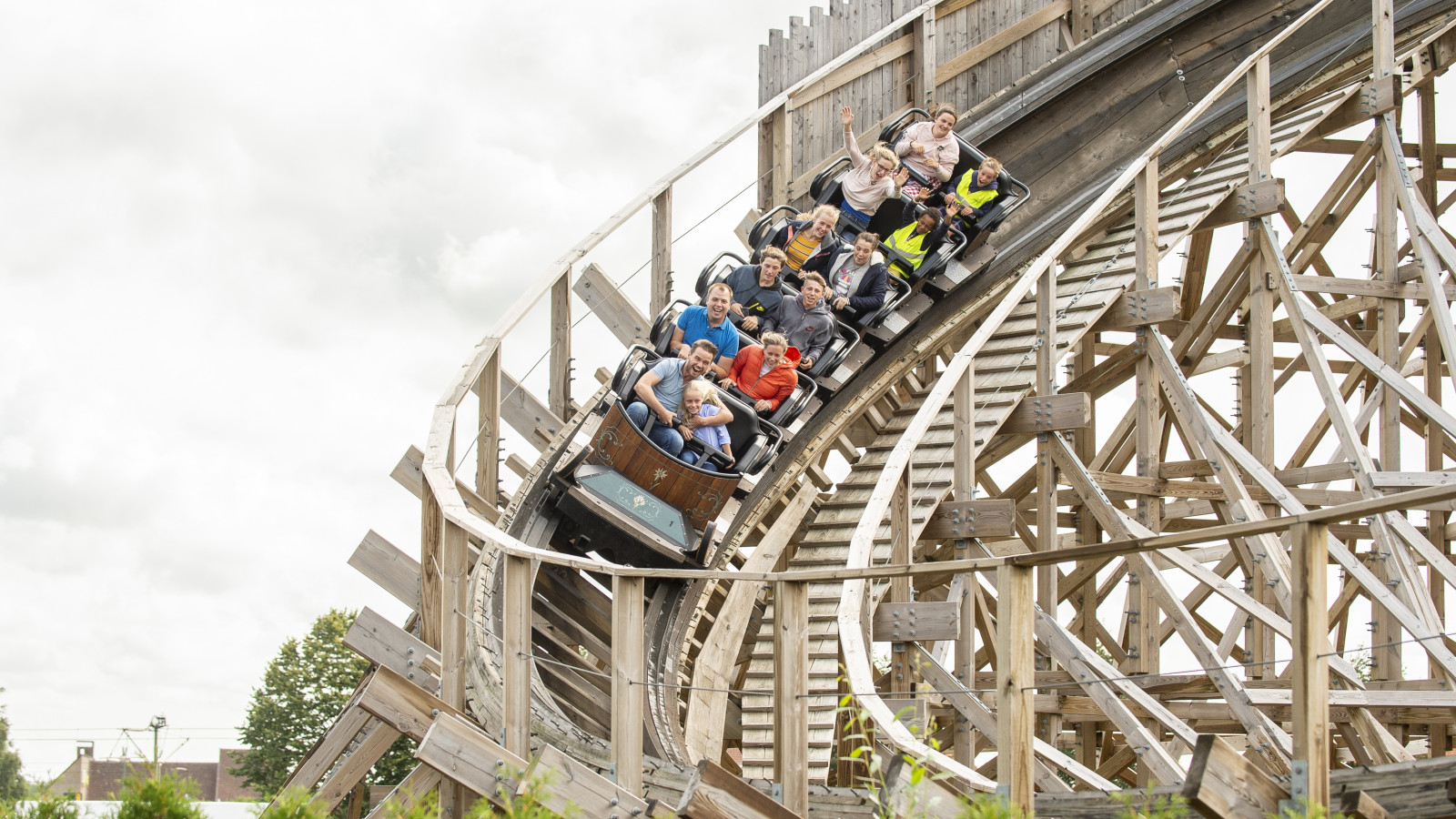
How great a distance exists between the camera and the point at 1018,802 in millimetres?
4273

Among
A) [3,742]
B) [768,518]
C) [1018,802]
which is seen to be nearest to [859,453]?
[768,518]

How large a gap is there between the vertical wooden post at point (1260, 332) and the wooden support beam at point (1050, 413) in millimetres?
1453

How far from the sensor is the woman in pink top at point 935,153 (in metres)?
11.2

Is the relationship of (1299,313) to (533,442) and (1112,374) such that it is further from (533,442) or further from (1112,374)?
(533,442)

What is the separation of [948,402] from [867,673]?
4421 millimetres

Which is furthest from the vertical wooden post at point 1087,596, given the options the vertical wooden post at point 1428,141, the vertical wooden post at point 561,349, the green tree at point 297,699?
the green tree at point 297,699

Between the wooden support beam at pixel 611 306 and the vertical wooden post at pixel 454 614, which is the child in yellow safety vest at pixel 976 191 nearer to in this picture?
the wooden support beam at pixel 611 306

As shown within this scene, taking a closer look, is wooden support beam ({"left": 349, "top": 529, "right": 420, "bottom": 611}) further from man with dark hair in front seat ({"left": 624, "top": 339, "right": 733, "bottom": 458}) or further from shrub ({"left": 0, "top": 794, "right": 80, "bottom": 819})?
shrub ({"left": 0, "top": 794, "right": 80, "bottom": 819})

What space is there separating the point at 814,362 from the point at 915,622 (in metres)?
2.76

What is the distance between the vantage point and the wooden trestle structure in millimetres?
5293

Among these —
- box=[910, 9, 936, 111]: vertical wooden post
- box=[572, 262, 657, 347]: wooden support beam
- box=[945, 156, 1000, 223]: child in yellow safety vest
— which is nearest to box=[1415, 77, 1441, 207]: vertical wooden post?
box=[945, 156, 1000, 223]: child in yellow safety vest

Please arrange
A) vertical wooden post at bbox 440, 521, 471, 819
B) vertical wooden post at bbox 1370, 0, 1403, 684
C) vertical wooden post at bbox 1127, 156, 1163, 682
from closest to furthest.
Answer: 1. vertical wooden post at bbox 440, 521, 471, 819
2. vertical wooden post at bbox 1127, 156, 1163, 682
3. vertical wooden post at bbox 1370, 0, 1403, 684

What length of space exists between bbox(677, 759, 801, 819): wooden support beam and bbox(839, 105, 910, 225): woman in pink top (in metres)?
6.58

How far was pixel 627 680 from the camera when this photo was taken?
210 inches
